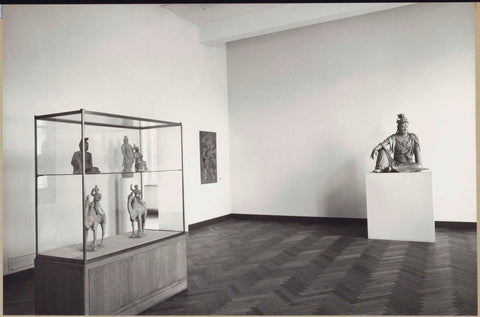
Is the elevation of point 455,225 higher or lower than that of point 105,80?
lower

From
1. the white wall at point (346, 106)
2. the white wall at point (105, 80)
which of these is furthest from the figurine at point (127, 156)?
the white wall at point (346, 106)

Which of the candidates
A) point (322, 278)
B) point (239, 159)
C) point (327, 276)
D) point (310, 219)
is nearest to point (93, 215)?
point (322, 278)

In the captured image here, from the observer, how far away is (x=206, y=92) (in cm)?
1085

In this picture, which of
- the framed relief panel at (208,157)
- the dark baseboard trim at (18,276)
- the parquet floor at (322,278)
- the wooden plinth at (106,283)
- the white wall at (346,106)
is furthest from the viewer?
the framed relief panel at (208,157)

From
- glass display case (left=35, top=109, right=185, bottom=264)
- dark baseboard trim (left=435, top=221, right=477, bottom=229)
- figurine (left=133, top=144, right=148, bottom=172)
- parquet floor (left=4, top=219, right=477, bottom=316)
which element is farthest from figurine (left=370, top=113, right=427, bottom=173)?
figurine (left=133, top=144, right=148, bottom=172)

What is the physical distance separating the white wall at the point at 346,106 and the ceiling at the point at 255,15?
1055 mm

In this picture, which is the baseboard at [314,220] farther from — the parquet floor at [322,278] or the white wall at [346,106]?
the parquet floor at [322,278]

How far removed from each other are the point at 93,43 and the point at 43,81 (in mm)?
1460

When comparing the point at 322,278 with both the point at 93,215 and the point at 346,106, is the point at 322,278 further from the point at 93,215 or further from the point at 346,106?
the point at 346,106

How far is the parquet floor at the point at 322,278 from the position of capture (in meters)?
4.22

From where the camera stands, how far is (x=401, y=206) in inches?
304

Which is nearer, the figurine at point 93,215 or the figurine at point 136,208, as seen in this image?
the figurine at point 93,215

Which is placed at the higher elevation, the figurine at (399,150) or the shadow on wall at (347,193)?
the figurine at (399,150)

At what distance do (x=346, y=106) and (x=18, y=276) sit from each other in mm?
8520
